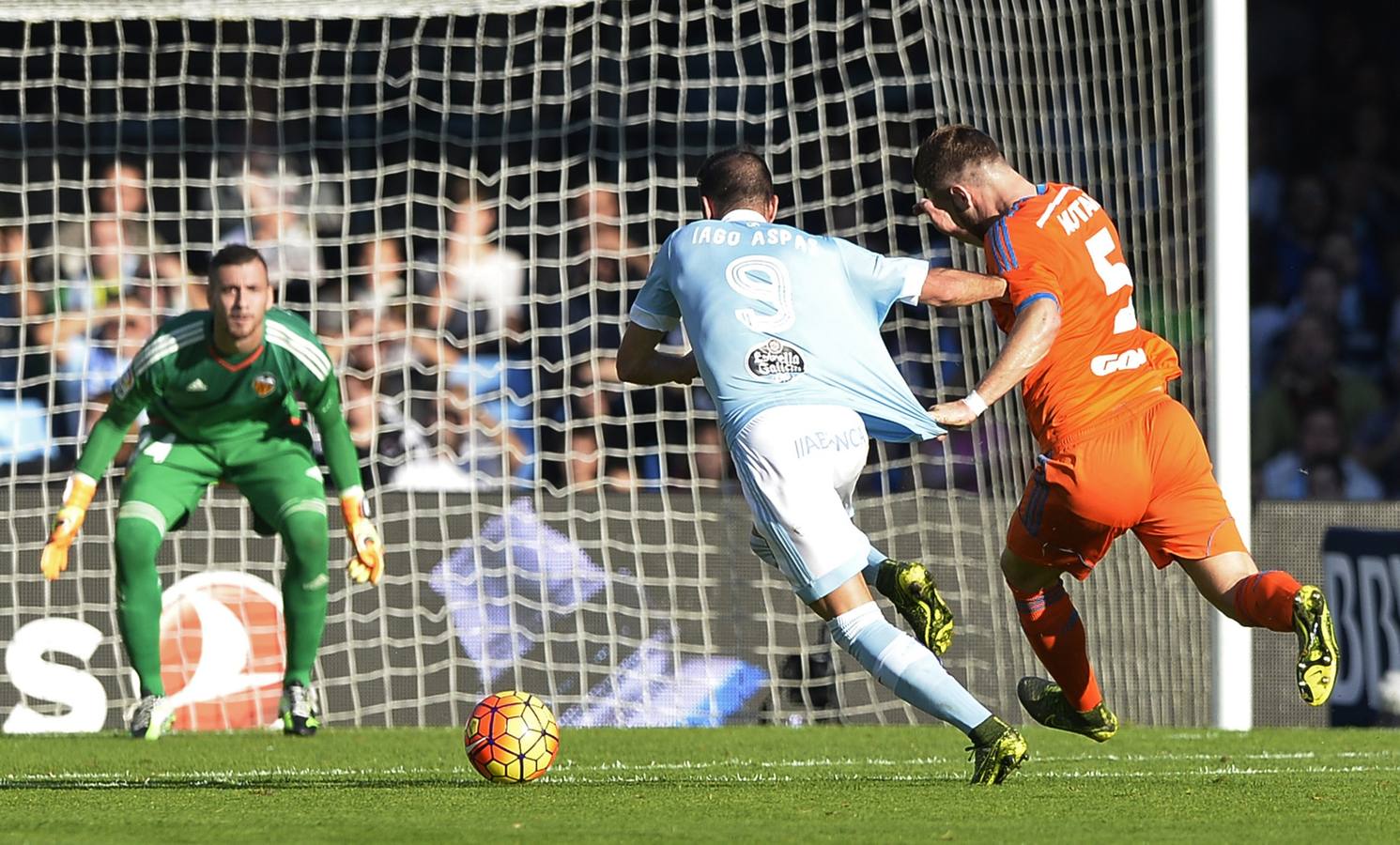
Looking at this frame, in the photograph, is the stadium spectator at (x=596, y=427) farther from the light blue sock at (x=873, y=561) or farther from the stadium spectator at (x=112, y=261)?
the light blue sock at (x=873, y=561)

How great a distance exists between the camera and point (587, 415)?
10969 millimetres

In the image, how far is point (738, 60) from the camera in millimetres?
10070

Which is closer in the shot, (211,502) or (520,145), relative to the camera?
(211,502)

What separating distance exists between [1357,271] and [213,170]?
7.71m

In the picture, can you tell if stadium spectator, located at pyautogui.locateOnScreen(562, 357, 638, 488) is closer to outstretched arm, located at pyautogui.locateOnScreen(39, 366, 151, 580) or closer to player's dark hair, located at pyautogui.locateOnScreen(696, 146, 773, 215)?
outstretched arm, located at pyautogui.locateOnScreen(39, 366, 151, 580)

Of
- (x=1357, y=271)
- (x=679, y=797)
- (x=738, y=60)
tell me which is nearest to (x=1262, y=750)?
(x=679, y=797)

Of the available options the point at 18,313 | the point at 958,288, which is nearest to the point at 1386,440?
the point at 958,288

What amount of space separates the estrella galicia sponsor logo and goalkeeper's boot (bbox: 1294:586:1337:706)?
157 centimetres

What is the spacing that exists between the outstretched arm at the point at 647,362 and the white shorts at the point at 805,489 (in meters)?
0.48

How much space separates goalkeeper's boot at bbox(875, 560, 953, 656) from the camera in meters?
5.58

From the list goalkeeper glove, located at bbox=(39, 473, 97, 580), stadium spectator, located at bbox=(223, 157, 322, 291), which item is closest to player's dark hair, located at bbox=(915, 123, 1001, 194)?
goalkeeper glove, located at bbox=(39, 473, 97, 580)

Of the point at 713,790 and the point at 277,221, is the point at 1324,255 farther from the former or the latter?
the point at 713,790

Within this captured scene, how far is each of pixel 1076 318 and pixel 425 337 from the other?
5433 mm

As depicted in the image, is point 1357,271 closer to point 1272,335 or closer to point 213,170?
point 1272,335
